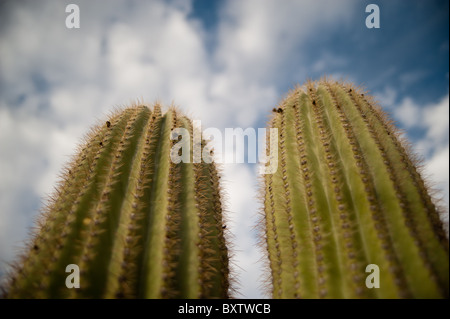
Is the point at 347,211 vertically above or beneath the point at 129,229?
above

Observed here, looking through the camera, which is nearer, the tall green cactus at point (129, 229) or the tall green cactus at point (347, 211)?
the tall green cactus at point (347, 211)

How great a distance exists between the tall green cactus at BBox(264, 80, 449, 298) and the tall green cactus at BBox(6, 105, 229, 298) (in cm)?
67

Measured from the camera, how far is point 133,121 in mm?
2977

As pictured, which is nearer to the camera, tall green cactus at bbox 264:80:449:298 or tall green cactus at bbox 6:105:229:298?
tall green cactus at bbox 264:80:449:298

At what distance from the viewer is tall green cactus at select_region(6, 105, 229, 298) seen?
5.97ft

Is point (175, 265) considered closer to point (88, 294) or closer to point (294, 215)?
point (88, 294)

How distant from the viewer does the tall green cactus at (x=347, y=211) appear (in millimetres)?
1693

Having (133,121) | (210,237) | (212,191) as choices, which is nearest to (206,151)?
(212,191)

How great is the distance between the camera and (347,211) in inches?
80.8

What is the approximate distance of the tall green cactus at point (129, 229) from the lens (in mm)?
1820

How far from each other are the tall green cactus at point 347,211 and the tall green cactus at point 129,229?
0.67m

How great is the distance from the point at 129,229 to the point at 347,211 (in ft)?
5.85

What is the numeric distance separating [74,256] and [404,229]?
2431 mm

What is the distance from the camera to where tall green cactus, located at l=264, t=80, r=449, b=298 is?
1693mm
